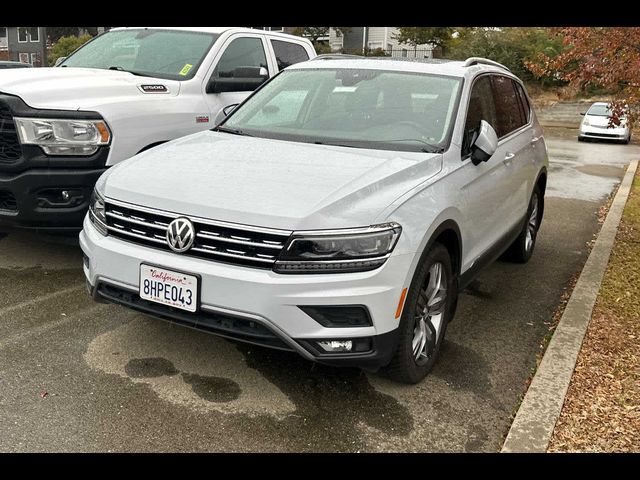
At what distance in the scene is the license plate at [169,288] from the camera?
10.1 feet

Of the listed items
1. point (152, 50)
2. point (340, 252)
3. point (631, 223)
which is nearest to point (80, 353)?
point (340, 252)

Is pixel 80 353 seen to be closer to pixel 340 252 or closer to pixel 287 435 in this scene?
pixel 287 435

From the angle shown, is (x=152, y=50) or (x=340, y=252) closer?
(x=340, y=252)

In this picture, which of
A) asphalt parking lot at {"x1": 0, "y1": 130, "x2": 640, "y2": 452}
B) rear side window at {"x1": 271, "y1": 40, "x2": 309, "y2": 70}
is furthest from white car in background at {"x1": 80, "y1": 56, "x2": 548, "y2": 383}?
rear side window at {"x1": 271, "y1": 40, "x2": 309, "y2": 70}

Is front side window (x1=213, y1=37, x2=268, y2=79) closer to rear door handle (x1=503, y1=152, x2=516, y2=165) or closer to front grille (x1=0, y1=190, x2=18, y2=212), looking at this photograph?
front grille (x1=0, y1=190, x2=18, y2=212)

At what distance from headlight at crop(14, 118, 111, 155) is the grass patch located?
3.61 meters

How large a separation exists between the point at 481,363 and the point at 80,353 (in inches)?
96.3

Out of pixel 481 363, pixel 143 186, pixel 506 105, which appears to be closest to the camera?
pixel 143 186

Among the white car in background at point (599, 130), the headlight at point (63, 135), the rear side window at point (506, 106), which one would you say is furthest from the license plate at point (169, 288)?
the white car in background at point (599, 130)

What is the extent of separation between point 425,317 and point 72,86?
3.20 m

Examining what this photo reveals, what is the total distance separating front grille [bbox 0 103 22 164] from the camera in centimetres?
455

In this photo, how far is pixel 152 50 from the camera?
20.2 feet

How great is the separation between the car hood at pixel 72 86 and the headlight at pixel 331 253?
249 cm

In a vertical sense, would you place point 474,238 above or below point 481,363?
above
